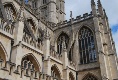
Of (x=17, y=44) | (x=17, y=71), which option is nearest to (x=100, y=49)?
(x=17, y=44)

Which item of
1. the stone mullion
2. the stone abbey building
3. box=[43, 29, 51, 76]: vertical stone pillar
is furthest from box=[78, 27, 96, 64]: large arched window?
box=[43, 29, 51, 76]: vertical stone pillar

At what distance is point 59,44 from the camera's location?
85.8 feet

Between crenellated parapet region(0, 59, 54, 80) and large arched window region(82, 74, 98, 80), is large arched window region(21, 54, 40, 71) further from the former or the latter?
large arched window region(82, 74, 98, 80)

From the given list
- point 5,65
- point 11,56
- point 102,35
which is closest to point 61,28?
point 102,35

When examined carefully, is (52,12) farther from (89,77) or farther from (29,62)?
(29,62)

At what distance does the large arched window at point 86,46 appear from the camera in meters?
23.0

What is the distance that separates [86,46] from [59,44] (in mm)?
4378

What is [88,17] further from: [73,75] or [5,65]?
[5,65]

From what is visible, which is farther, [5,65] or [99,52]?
[99,52]

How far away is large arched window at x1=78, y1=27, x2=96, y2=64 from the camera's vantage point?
23.0 meters

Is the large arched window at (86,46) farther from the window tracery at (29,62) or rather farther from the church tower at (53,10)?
the church tower at (53,10)

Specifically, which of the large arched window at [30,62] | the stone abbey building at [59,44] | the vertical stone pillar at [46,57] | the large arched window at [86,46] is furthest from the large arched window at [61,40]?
the large arched window at [30,62]

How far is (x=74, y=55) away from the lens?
78.1ft

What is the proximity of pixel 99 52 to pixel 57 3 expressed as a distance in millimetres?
18969
